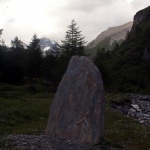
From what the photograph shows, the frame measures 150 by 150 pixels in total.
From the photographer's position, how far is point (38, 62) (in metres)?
94.6

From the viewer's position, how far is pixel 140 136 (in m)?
27.6

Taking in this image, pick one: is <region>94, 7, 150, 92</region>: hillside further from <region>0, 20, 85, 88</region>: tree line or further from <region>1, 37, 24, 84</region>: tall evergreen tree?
<region>1, 37, 24, 84</region>: tall evergreen tree

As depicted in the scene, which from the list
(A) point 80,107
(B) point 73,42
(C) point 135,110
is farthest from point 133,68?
(A) point 80,107

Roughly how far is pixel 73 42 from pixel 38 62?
14.9m

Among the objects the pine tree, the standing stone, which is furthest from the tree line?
the standing stone

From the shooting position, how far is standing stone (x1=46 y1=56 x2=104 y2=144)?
24.2m

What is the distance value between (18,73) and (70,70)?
7477 cm

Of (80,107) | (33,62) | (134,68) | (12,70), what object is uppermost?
(33,62)

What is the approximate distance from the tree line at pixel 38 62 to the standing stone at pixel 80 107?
61.5 metres

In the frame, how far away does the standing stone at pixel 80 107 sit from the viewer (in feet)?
79.3

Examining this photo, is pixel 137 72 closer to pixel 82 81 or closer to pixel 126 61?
pixel 126 61

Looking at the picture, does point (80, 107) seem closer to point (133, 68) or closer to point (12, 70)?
point (12, 70)

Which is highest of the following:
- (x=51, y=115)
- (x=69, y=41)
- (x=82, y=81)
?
(x=69, y=41)

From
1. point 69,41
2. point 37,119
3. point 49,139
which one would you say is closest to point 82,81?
point 49,139
